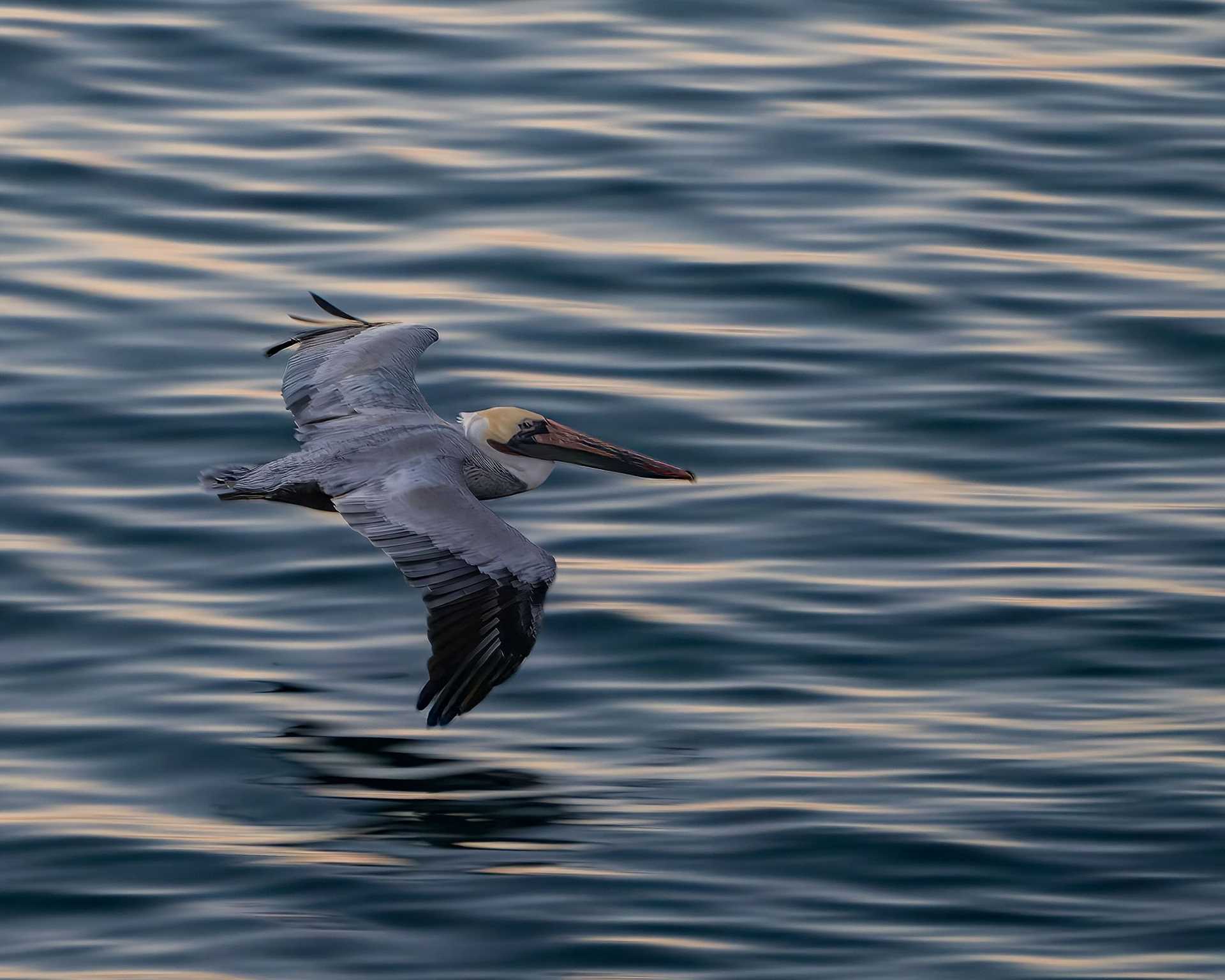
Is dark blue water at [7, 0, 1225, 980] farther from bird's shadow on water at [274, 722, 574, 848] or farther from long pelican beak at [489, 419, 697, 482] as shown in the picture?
long pelican beak at [489, 419, 697, 482]

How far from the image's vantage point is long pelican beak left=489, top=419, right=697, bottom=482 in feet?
32.8

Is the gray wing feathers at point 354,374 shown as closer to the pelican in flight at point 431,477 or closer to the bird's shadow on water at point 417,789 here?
the pelican in flight at point 431,477

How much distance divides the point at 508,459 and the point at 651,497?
1.05 metres

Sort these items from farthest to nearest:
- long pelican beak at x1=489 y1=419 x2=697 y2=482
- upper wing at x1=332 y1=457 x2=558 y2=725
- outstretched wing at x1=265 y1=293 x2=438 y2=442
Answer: long pelican beak at x1=489 y1=419 x2=697 y2=482, outstretched wing at x1=265 y1=293 x2=438 y2=442, upper wing at x1=332 y1=457 x2=558 y2=725

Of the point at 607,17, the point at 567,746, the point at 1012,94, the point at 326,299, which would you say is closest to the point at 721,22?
the point at 607,17

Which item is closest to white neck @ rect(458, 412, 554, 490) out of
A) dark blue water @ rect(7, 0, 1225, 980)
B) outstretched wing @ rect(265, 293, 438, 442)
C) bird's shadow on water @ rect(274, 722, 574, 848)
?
outstretched wing @ rect(265, 293, 438, 442)

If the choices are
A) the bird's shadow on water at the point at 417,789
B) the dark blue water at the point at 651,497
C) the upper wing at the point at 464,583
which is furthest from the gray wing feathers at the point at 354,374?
the bird's shadow on water at the point at 417,789

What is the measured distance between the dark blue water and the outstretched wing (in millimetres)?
646

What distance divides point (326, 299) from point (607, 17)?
5025 mm

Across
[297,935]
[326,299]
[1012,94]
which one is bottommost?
[297,935]

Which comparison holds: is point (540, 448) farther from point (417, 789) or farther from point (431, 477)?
point (417, 789)

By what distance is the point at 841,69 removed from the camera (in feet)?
51.7

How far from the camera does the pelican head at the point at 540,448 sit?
32.6 feet

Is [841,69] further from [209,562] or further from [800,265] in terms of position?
[209,562]
